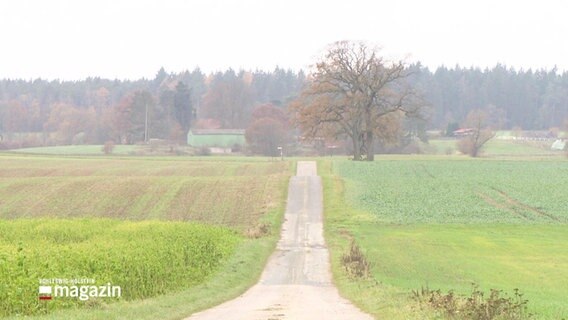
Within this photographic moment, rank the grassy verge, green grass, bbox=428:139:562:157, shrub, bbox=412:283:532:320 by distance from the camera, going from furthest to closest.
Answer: green grass, bbox=428:139:562:157, the grassy verge, shrub, bbox=412:283:532:320

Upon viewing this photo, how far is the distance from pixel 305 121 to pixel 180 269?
5960 cm

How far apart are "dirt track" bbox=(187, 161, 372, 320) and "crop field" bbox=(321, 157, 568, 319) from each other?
0.88 metres

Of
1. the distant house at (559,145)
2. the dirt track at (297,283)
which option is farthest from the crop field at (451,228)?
the distant house at (559,145)

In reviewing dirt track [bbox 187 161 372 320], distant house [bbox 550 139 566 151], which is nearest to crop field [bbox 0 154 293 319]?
dirt track [bbox 187 161 372 320]

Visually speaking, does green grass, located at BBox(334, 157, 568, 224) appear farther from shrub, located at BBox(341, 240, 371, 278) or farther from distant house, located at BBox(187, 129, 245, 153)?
distant house, located at BBox(187, 129, 245, 153)

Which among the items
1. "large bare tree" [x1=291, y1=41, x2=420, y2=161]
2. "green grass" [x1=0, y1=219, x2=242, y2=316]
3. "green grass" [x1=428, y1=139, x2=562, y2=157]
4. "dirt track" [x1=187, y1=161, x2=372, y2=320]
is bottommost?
"dirt track" [x1=187, y1=161, x2=372, y2=320]

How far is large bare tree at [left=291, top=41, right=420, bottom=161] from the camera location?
87.3 meters

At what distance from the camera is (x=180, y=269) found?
2869 centimetres

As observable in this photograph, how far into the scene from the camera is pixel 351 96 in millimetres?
87375

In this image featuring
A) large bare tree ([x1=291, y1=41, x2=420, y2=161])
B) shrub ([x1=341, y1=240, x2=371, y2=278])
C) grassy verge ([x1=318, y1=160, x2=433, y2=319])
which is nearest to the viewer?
grassy verge ([x1=318, y1=160, x2=433, y2=319])

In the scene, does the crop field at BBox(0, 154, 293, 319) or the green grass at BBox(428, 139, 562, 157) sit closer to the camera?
the crop field at BBox(0, 154, 293, 319)

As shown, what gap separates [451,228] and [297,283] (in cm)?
2065

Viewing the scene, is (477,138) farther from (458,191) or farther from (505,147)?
(458,191)

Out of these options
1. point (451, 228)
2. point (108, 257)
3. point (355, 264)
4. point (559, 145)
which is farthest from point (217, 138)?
point (108, 257)
